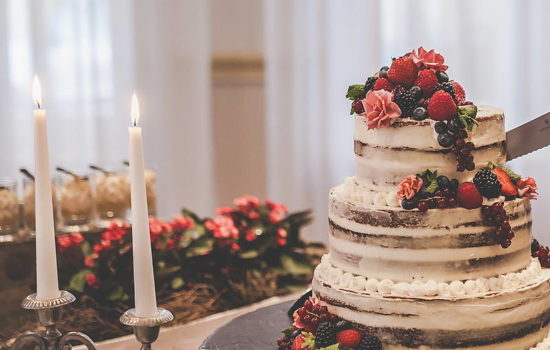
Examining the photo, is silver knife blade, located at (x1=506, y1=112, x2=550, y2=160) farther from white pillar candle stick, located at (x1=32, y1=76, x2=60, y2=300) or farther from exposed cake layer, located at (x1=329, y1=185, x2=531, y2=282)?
white pillar candle stick, located at (x1=32, y1=76, x2=60, y2=300)

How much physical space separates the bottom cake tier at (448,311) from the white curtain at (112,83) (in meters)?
2.15

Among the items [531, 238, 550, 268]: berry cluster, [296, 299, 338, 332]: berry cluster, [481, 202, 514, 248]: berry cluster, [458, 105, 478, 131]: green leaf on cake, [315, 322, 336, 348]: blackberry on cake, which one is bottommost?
[315, 322, 336, 348]: blackberry on cake

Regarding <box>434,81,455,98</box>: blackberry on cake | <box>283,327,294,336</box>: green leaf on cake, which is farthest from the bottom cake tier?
<box>434,81,455,98</box>: blackberry on cake

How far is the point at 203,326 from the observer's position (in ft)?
7.71

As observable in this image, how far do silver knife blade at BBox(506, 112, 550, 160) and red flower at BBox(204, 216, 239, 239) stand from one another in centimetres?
107

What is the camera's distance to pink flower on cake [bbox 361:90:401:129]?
1725 mm

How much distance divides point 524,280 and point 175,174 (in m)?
2.79

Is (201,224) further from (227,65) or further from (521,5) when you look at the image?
(227,65)

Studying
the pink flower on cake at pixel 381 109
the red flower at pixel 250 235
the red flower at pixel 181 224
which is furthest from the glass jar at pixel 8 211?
the pink flower on cake at pixel 381 109

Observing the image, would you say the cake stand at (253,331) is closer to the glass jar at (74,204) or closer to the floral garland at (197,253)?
the floral garland at (197,253)

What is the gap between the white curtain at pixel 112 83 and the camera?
3.89m

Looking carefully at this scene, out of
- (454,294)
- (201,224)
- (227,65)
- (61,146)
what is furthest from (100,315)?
(227,65)

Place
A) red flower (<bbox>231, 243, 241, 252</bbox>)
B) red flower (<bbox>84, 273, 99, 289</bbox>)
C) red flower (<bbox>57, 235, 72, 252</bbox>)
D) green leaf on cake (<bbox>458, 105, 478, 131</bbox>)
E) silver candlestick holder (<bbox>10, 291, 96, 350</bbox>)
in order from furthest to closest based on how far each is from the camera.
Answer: red flower (<bbox>231, 243, 241, 252</bbox>), red flower (<bbox>57, 235, 72, 252</bbox>), red flower (<bbox>84, 273, 99, 289</bbox>), green leaf on cake (<bbox>458, 105, 478, 131</bbox>), silver candlestick holder (<bbox>10, 291, 96, 350</bbox>)

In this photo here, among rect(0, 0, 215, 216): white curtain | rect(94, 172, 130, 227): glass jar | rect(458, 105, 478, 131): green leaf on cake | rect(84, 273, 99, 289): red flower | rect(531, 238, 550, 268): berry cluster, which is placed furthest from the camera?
rect(0, 0, 215, 216): white curtain
